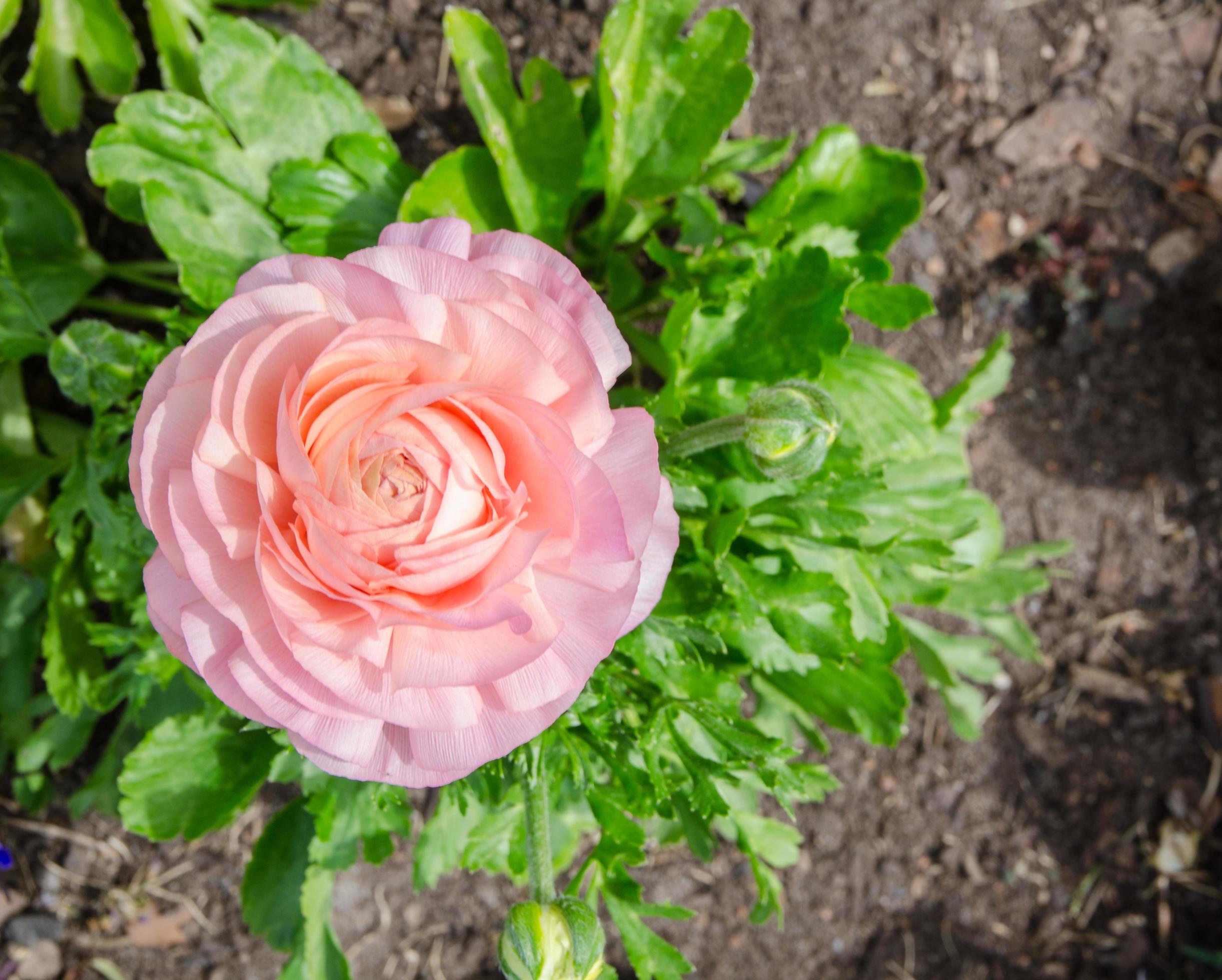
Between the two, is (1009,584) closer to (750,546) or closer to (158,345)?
(750,546)

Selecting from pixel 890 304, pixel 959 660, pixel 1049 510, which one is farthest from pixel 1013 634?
pixel 890 304

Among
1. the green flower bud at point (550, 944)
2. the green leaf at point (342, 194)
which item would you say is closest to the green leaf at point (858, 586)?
the green flower bud at point (550, 944)

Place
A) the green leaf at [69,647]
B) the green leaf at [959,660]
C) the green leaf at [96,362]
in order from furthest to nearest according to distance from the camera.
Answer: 1. the green leaf at [959,660]
2. the green leaf at [69,647]
3. the green leaf at [96,362]

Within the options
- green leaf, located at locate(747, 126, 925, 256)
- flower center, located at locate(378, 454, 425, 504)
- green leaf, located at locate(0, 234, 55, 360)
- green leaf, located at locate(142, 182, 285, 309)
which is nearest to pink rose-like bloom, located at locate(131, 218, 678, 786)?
flower center, located at locate(378, 454, 425, 504)

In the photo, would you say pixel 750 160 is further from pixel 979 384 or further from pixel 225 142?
pixel 225 142

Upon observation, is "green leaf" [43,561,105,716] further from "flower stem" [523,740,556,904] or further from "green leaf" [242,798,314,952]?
"flower stem" [523,740,556,904]

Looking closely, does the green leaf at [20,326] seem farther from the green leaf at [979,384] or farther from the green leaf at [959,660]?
the green leaf at [959,660]

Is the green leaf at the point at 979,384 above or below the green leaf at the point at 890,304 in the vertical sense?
below

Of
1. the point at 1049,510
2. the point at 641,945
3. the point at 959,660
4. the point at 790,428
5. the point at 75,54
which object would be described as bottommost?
the point at 959,660
